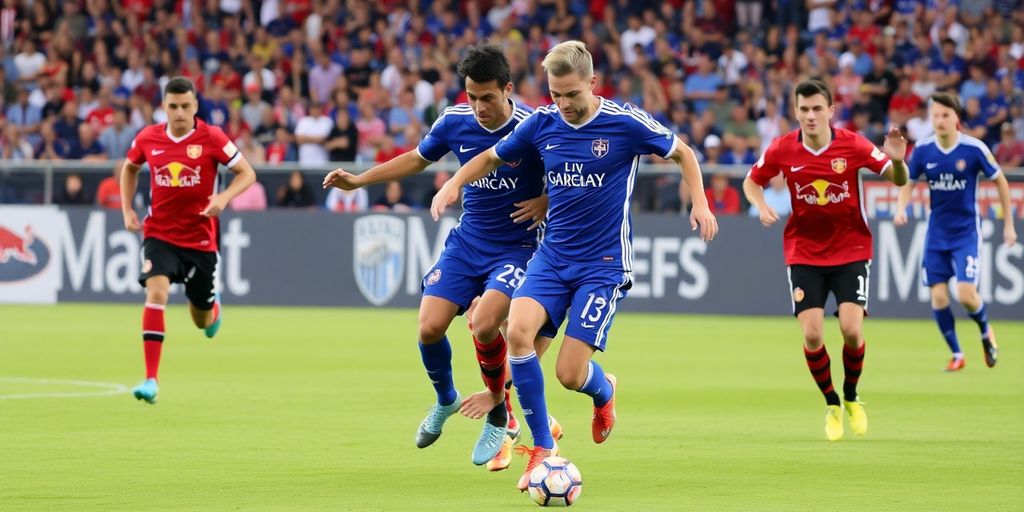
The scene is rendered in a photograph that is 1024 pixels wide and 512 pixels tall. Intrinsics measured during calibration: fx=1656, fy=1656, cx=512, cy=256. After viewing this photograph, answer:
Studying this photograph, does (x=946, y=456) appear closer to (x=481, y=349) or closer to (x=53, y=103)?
(x=481, y=349)

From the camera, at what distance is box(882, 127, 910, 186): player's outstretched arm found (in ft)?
33.2

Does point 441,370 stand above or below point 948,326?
above

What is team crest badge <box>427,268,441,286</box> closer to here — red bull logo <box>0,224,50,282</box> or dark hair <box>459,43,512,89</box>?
dark hair <box>459,43,512,89</box>

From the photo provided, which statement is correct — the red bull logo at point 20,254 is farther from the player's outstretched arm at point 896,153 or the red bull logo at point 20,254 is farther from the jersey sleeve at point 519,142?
the jersey sleeve at point 519,142

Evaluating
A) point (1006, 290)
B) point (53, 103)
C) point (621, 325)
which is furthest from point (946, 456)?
point (53, 103)

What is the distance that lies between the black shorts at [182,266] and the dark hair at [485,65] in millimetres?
4987

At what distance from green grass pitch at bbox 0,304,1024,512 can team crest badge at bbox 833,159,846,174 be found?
68.7 inches

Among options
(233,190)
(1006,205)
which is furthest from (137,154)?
(1006,205)

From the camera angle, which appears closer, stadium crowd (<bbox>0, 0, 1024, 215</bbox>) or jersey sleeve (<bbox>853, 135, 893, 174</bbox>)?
jersey sleeve (<bbox>853, 135, 893, 174</bbox>)

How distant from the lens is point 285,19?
3019 centimetres

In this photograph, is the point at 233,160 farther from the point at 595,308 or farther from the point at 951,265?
the point at 951,265

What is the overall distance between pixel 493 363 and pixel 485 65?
67.6 inches

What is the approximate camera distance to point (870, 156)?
11.3 metres

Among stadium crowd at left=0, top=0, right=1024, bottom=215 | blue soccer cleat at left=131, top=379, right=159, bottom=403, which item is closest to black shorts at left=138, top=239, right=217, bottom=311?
blue soccer cleat at left=131, top=379, right=159, bottom=403
